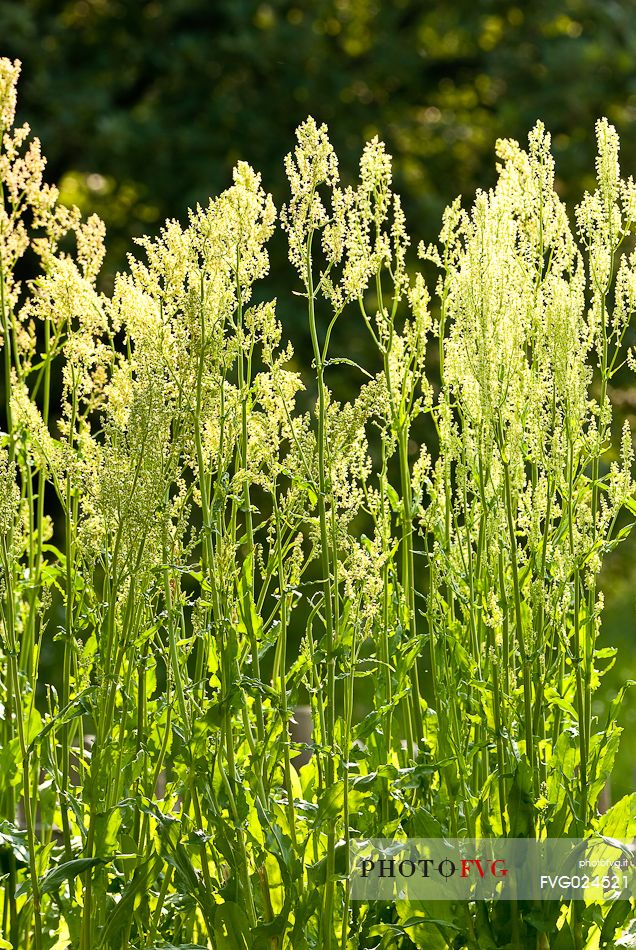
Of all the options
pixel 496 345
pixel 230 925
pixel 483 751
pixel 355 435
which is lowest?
pixel 230 925

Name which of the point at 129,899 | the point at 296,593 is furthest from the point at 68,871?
the point at 296,593

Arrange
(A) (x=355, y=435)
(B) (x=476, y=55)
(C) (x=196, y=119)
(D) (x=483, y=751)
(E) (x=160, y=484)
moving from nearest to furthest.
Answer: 1. (E) (x=160, y=484)
2. (A) (x=355, y=435)
3. (D) (x=483, y=751)
4. (C) (x=196, y=119)
5. (B) (x=476, y=55)

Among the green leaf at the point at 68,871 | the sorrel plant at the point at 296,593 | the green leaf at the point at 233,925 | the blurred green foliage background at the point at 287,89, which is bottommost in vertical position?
the green leaf at the point at 233,925

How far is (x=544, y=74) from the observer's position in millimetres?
8719

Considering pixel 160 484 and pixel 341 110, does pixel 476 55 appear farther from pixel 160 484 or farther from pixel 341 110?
pixel 160 484

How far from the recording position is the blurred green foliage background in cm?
818

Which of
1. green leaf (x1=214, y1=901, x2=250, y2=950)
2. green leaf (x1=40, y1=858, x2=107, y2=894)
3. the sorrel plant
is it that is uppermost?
the sorrel plant

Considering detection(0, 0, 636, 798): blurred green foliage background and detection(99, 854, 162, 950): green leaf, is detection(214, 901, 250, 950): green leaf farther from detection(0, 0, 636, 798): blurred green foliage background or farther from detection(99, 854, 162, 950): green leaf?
detection(0, 0, 636, 798): blurred green foliage background

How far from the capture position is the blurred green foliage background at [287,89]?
8.18 metres

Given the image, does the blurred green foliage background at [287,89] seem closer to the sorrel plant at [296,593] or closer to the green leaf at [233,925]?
the sorrel plant at [296,593]

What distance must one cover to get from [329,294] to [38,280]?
0.60 meters

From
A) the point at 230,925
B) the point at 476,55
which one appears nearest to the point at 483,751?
the point at 230,925

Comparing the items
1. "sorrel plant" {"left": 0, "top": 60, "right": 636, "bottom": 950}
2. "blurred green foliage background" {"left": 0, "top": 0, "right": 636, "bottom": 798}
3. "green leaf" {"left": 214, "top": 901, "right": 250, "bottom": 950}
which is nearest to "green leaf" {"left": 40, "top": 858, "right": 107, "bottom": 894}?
"sorrel plant" {"left": 0, "top": 60, "right": 636, "bottom": 950}

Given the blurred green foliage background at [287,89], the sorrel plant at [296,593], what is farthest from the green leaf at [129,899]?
the blurred green foliage background at [287,89]
